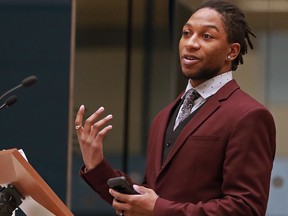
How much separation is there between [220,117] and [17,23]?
18.6 ft

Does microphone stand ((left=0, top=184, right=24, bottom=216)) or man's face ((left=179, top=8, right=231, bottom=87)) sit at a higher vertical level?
man's face ((left=179, top=8, right=231, bottom=87))

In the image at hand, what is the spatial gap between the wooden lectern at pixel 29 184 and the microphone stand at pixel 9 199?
18mm

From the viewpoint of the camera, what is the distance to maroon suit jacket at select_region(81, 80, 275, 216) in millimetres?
3047

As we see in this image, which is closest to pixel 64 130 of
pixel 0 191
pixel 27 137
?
pixel 27 137

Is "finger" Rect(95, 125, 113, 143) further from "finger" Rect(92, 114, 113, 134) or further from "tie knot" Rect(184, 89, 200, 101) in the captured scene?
"tie knot" Rect(184, 89, 200, 101)

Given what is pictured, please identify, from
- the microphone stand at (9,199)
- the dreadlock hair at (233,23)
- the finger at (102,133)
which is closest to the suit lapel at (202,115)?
the dreadlock hair at (233,23)

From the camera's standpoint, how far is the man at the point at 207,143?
10.0 feet

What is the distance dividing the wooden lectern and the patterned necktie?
0.55m

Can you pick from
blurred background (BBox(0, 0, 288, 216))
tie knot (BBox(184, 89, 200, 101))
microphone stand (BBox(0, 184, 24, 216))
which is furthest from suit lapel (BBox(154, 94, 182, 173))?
blurred background (BBox(0, 0, 288, 216))

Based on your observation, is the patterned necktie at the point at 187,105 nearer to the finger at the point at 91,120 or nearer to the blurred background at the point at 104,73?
the finger at the point at 91,120

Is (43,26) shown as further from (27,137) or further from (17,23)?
(27,137)

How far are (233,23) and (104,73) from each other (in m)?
5.28

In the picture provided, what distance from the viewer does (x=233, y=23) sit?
329 centimetres

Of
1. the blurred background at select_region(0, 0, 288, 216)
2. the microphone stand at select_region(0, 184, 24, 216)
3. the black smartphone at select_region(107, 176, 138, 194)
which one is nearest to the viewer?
the black smartphone at select_region(107, 176, 138, 194)
